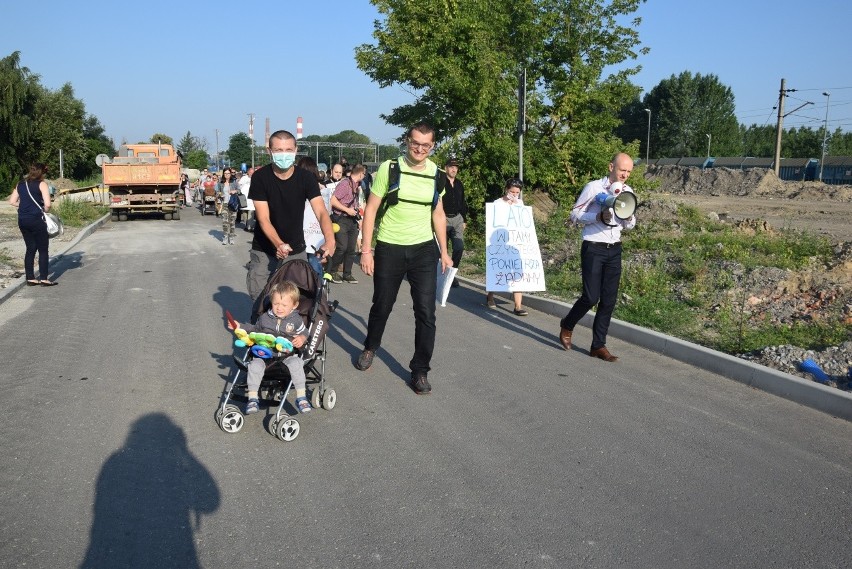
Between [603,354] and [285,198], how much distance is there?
3.58 metres

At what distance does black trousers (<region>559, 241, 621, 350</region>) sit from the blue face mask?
3140 mm

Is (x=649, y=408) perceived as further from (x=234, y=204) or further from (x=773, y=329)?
(x=234, y=204)

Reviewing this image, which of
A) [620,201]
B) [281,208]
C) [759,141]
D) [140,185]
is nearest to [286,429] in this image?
[281,208]

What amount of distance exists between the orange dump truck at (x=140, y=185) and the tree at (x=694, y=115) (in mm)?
78155

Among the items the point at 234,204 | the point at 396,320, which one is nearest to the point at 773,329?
the point at 396,320

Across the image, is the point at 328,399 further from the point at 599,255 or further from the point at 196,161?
the point at 196,161

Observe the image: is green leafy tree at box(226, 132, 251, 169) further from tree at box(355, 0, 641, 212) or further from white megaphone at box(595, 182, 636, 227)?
white megaphone at box(595, 182, 636, 227)

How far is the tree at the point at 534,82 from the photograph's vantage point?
19.2 meters

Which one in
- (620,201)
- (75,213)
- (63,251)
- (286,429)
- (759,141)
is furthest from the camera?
(759,141)

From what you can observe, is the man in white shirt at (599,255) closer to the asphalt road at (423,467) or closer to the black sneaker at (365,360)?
the asphalt road at (423,467)

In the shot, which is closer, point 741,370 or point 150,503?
point 150,503

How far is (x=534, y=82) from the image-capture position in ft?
67.1

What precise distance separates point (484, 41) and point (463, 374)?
14132 millimetres

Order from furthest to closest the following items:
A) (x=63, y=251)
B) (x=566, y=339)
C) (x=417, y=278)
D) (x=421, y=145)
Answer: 1. (x=63, y=251)
2. (x=566, y=339)
3. (x=417, y=278)
4. (x=421, y=145)
